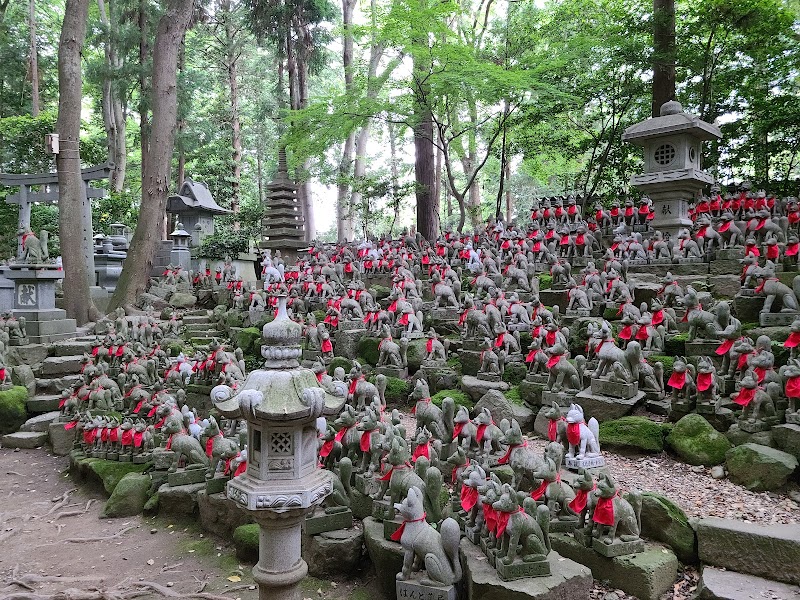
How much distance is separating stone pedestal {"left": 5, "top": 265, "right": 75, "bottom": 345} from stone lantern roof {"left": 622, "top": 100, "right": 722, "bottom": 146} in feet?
41.8

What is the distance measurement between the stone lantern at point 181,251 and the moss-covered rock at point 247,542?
1428cm

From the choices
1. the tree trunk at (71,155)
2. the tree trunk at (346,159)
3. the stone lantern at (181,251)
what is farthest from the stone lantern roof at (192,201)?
the tree trunk at (71,155)

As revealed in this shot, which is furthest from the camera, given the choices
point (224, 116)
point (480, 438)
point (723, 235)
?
point (224, 116)

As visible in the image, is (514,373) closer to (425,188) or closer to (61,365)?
(61,365)

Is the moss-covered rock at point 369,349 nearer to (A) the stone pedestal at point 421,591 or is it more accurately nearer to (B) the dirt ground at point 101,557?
(B) the dirt ground at point 101,557

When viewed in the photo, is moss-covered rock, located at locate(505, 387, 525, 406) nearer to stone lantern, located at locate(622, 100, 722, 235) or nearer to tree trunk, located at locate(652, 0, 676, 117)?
stone lantern, located at locate(622, 100, 722, 235)

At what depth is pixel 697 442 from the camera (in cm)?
569

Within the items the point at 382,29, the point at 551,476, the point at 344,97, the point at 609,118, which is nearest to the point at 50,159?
the point at 344,97

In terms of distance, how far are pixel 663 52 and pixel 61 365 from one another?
580 inches

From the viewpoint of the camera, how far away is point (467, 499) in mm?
4508

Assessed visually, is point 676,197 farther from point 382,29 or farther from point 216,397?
point 216,397

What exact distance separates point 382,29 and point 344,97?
1879mm

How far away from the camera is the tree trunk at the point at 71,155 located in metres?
13.1

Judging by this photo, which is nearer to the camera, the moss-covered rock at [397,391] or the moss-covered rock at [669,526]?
the moss-covered rock at [669,526]
